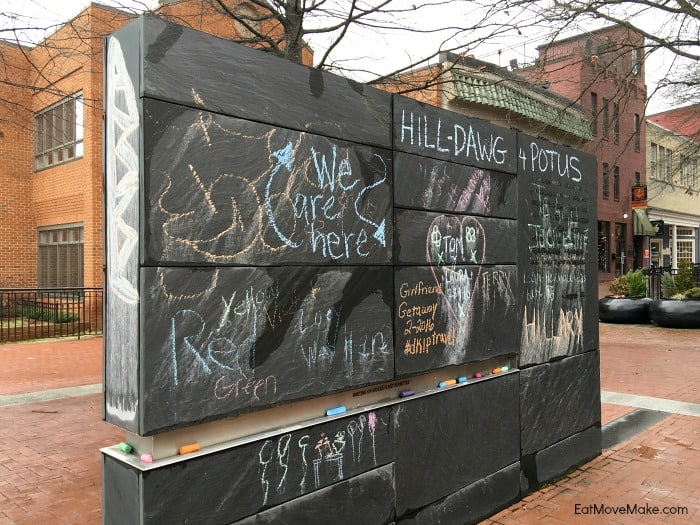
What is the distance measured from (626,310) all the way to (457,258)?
13.5m

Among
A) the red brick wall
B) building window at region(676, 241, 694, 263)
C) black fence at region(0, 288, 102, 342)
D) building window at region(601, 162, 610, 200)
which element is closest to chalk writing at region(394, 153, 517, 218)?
black fence at region(0, 288, 102, 342)

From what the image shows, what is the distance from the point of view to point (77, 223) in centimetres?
1449

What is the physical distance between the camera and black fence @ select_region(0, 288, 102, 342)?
12.7m

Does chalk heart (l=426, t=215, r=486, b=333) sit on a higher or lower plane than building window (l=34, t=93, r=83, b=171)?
lower

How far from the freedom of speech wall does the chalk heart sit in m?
0.01

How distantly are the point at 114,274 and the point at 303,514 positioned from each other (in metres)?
1.49

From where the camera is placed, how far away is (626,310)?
1539 cm

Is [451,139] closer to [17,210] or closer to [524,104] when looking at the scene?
[524,104]

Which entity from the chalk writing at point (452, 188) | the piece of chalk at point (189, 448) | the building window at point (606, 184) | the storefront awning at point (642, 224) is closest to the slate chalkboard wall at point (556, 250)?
the chalk writing at point (452, 188)

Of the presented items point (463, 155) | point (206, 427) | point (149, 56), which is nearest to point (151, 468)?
point (206, 427)

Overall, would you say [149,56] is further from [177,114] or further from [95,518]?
[95,518]

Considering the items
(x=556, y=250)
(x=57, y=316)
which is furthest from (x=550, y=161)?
(x=57, y=316)

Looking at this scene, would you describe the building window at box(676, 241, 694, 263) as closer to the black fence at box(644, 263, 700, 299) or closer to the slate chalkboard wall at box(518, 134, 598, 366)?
the black fence at box(644, 263, 700, 299)

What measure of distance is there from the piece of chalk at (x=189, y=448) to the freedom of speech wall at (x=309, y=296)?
45 millimetres
